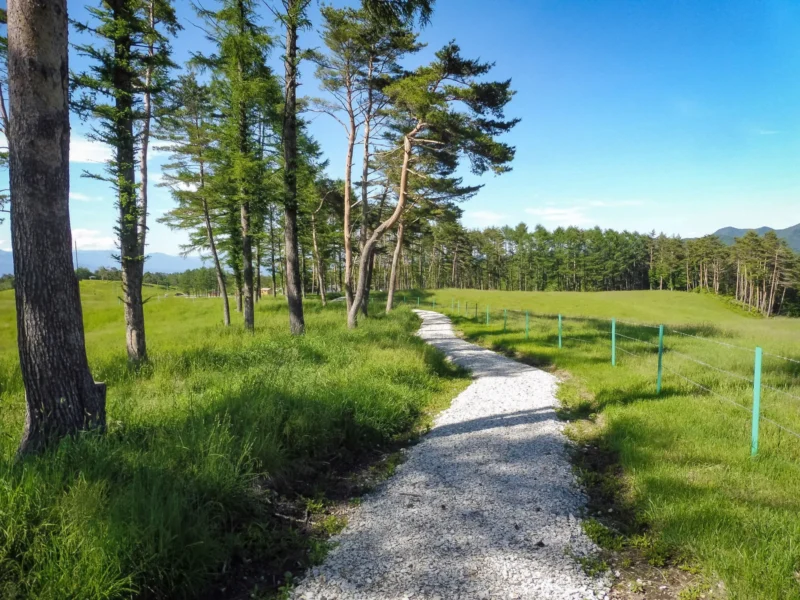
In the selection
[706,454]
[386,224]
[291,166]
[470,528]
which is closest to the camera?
[470,528]

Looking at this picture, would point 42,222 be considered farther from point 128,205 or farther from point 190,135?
point 190,135

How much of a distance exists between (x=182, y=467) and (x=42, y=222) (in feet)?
8.81

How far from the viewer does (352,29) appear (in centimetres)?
1488

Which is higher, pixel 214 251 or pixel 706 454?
pixel 214 251

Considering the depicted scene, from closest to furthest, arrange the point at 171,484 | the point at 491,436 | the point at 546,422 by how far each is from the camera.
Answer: the point at 171,484
the point at 491,436
the point at 546,422

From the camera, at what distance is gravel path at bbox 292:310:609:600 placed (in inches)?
121

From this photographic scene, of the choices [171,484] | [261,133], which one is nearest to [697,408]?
[171,484]

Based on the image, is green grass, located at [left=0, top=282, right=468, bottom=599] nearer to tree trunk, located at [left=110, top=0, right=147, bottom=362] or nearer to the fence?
tree trunk, located at [left=110, top=0, right=147, bottom=362]

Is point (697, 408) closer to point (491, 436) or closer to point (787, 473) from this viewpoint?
point (787, 473)

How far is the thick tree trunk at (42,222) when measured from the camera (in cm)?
383

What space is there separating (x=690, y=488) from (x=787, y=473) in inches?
49.3

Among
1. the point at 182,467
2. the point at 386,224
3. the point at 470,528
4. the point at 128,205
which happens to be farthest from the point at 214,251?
the point at 470,528

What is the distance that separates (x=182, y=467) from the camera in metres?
3.89

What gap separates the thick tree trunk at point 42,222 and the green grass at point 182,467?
0.51 metres
